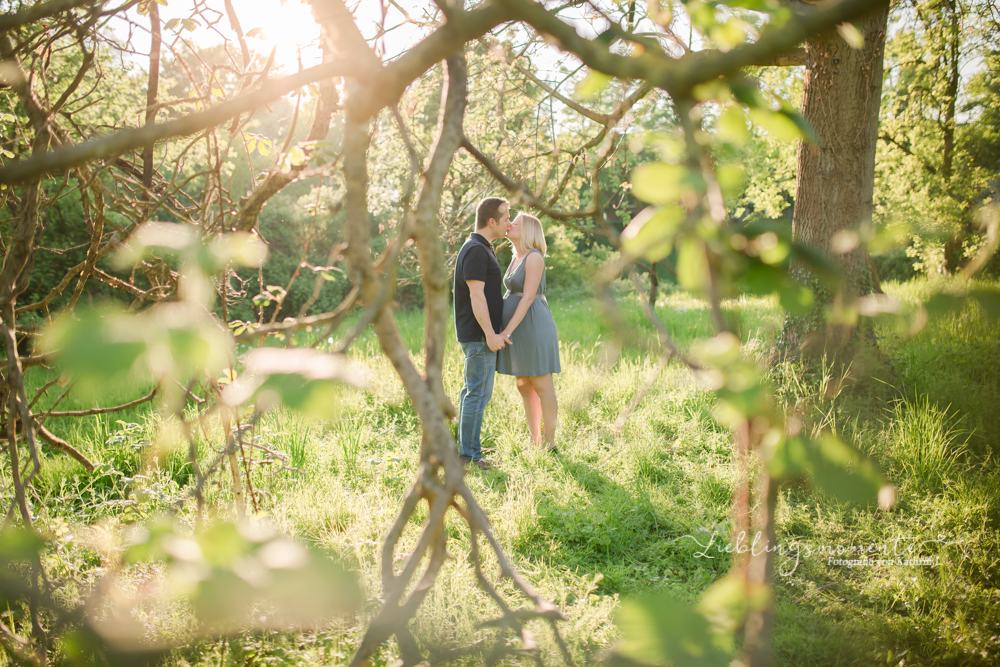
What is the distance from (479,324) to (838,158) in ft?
11.0

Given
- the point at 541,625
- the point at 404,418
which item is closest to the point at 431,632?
the point at 541,625

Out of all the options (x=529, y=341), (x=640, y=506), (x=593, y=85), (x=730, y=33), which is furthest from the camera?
(x=529, y=341)

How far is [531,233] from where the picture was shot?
162 inches

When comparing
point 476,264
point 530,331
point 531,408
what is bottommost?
point 531,408

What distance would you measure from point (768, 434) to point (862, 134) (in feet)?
16.5

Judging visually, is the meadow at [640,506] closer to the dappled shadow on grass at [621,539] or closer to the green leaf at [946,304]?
the dappled shadow on grass at [621,539]

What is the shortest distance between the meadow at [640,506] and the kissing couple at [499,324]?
41 centimetres

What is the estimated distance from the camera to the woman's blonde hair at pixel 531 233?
4.09m

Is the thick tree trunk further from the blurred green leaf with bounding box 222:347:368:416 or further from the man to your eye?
the blurred green leaf with bounding box 222:347:368:416

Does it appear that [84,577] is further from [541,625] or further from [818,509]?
[818,509]

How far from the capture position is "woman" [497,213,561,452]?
407 centimetres

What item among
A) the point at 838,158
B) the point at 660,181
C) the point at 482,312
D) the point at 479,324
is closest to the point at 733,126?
the point at 660,181

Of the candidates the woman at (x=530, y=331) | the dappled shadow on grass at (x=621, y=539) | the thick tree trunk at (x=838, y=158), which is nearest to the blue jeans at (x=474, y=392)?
the woman at (x=530, y=331)

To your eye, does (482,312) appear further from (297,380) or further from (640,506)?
(297,380)
